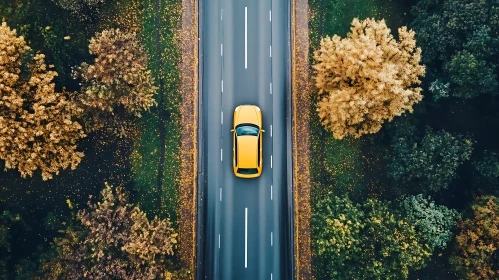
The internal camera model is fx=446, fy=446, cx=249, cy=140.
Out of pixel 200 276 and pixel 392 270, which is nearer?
pixel 392 270

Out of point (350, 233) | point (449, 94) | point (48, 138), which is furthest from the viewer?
point (449, 94)

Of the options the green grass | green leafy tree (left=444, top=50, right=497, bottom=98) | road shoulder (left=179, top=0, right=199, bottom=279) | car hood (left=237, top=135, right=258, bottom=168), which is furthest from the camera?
the green grass

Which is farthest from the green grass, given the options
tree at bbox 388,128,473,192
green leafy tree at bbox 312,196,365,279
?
tree at bbox 388,128,473,192

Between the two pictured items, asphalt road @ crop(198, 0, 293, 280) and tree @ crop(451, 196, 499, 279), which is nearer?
tree @ crop(451, 196, 499, 279)

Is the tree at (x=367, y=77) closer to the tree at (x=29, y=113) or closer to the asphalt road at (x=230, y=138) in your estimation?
the asphalt road at (x=230, y=138)

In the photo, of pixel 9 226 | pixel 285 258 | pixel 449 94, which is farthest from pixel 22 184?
pixel 449 94

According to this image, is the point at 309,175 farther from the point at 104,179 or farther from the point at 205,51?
the point at 104,179

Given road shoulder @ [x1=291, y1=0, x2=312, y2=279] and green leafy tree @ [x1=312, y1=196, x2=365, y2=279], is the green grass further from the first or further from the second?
green leafy tree @ [x1=312, y1=196, x2=365, y2=279]
